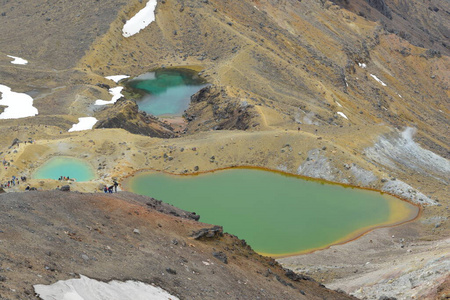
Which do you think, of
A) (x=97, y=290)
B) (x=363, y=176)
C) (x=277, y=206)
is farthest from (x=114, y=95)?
(x=97, y=290)

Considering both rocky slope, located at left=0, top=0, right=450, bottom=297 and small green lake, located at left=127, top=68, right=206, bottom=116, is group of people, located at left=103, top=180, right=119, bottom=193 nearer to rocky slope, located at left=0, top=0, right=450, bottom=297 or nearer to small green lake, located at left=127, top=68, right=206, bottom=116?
rocky slope, located at left=0, top=0, right=450, bottom=297

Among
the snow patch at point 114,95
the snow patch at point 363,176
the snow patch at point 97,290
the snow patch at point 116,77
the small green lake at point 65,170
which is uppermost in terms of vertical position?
the snow patch at point 116,77

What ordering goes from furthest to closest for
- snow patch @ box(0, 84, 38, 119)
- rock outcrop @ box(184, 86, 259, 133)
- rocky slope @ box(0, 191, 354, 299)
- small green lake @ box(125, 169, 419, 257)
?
snow patch @ box(0, 84, 38, 119) < rock outcrop @ box(184, 86, 259, 133) < small green lake @ box(125, 169, 419, 257) < rocky slope @ box(0, 191, 354, 299)

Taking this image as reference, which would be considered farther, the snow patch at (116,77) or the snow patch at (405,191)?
the snow patch at (116,77)

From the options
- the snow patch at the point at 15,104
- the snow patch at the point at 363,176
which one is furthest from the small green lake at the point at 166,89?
the snow patch at the point at 363,176

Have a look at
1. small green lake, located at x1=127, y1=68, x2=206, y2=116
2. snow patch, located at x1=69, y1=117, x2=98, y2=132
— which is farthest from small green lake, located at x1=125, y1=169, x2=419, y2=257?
small green lake, located at x1=127, y1=68, x2=206, y2=116

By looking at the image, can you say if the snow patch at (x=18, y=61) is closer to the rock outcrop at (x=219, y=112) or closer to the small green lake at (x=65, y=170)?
the rock outcrop at (x=219, y=112)

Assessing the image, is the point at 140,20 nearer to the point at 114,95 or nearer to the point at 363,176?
the point at 114,95
